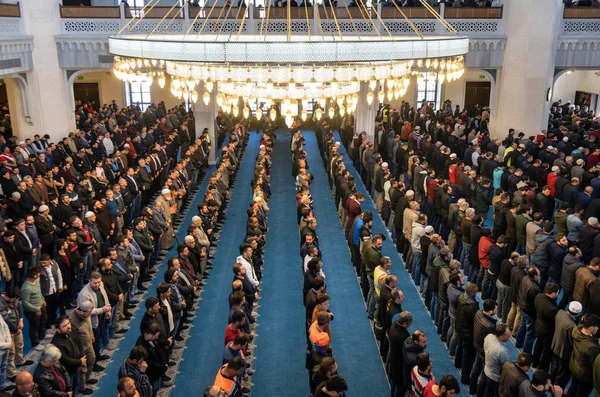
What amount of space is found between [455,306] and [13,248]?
6806 mm

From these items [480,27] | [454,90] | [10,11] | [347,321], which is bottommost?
[347,321]

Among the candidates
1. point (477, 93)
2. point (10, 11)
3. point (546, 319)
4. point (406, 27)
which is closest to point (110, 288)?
point (546, 319)

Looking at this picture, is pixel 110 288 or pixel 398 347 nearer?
pixel 398 347

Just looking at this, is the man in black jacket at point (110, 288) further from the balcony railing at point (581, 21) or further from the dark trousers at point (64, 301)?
the balcony railing at point (581, 21)

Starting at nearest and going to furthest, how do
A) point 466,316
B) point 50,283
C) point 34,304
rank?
point 466,316 → point 34,304 → point 50,283

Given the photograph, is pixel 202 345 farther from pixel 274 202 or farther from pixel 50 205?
pixel 274 202

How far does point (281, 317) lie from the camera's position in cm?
985

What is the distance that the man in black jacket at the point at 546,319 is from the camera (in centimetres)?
775

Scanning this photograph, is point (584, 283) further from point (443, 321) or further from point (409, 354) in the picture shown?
point (409, 354)

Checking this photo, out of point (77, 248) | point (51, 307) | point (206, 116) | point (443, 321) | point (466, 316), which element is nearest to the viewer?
point (466, 316)

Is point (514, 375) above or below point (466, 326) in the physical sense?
above

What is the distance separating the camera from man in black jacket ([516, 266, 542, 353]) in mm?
8230

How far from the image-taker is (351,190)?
508 inches

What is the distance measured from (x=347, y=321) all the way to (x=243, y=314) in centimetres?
279
